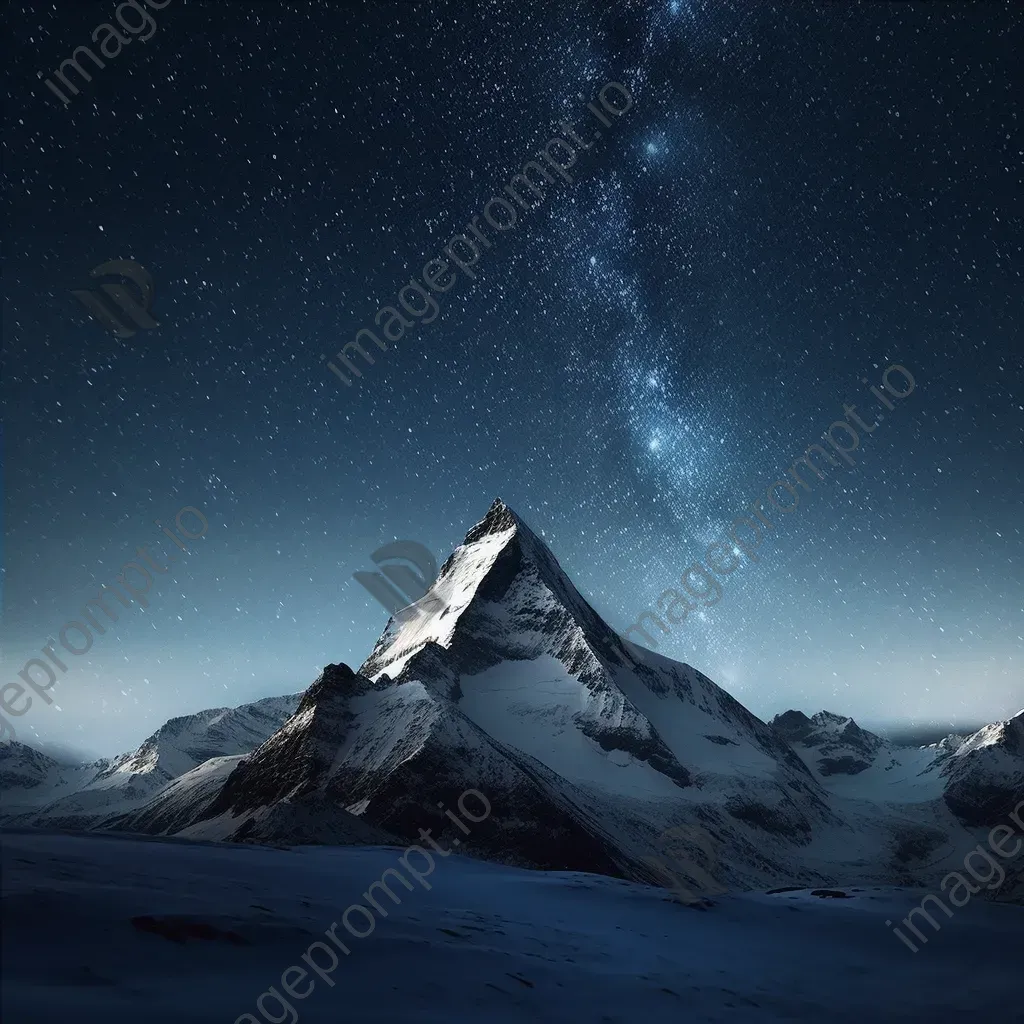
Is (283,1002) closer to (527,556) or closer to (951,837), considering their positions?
(527,556)

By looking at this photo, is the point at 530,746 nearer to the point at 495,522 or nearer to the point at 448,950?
the point at 495,522

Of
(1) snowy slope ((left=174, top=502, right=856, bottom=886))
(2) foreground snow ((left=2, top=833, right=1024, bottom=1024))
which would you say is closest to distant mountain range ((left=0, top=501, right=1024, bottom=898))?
(1) snowy slope ((left=174, top=502, right=856, bottom=886))

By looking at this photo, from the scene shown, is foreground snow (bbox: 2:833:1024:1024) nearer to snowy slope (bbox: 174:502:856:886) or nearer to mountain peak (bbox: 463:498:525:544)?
snowy slope (bbox: 174:502:856:886)

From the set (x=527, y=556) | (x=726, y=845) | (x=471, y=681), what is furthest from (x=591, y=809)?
(x=527, y=556)

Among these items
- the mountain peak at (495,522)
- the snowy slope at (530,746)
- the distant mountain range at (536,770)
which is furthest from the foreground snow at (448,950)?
the mountain peak at (495,522)

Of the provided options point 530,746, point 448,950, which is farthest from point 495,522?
point 448,950

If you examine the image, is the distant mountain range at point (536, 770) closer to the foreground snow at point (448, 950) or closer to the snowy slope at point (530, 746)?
the snowy slope at point (530, 746)
